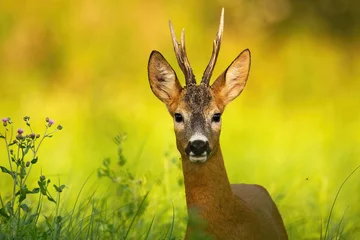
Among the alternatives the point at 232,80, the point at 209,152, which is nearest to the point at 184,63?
the point at 232,80

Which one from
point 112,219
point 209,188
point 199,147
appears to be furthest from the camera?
point 112,219

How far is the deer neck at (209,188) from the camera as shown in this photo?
17.9 ft

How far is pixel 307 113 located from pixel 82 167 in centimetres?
431

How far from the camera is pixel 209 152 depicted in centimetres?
540

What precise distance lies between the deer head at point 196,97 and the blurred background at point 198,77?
3.77ft

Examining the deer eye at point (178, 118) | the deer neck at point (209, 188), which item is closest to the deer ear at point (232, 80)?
the deer eye at point (178, 118)

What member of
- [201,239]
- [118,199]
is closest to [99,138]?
[118,199]

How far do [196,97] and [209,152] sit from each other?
34 cm

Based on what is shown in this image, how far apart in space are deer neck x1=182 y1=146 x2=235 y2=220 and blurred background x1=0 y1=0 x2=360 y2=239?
127 centimetres

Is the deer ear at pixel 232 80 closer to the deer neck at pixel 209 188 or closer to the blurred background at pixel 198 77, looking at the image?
the deer neck at pixel 209 188

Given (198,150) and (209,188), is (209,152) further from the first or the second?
(209,188)

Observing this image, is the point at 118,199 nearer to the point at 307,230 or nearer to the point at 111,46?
the point at 307,230

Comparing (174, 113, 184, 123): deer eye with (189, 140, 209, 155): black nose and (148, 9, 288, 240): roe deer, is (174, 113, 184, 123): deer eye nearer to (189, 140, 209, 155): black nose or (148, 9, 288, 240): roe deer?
(148, 9, 288, 240): roe deer

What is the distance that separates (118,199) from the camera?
6.84m
